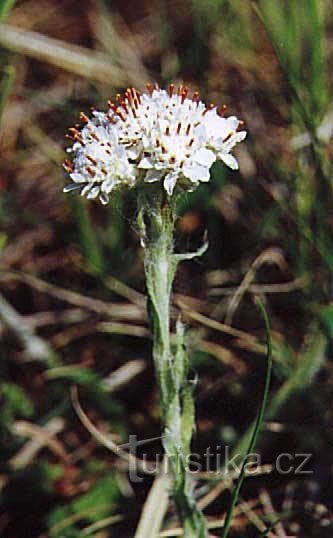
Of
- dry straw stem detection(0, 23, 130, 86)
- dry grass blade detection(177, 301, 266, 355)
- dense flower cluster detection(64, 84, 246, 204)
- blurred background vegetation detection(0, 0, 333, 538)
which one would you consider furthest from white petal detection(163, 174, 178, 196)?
dry straw stem detection(0, 23, 130, 86)

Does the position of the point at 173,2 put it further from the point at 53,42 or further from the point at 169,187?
the point at 169,187

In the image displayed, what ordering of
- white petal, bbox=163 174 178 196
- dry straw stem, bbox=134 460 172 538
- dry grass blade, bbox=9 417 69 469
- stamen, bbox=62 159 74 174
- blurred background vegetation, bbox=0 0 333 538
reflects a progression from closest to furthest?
white petal, bbox=163 174 178 196, stamen, bbox=62 159 74 174, dry straw stem, bbox=134 460 172 538, blurred background vegetation, bbox=0 0 333 538, dry grass blade, bbox=9 417 69 469

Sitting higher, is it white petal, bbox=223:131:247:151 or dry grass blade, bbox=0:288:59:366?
white petal, bbox=223:131:247:151

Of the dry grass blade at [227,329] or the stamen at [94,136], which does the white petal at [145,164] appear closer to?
the stamen at [94,136]

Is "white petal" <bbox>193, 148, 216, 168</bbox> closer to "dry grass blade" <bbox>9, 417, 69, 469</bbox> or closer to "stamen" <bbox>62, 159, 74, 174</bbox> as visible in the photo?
"stamen" <bbox>62, 159, 74, 174</bbox>

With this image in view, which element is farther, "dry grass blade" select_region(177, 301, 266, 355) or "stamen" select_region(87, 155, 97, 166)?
"dry grass blade" select_region(177, 301, 266, 355)

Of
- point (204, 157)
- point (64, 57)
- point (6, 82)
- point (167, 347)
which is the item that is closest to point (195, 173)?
point (204, 157)

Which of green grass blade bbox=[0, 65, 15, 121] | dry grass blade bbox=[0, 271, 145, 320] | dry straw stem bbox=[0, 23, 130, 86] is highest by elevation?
dry straw stem bbox=[0, 23, 130, 86]

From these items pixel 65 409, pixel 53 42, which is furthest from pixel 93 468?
pixel 53 42

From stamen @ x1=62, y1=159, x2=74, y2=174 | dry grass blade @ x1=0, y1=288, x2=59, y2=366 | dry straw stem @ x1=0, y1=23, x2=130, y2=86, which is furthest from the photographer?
dry straw stem @ x1=0, y1=23, x2=130, y2=86
